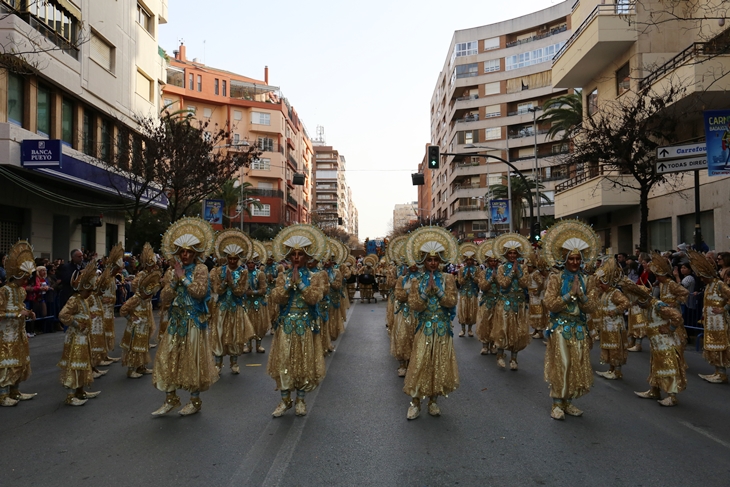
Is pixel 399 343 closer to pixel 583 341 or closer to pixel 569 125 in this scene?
pixel 583 341

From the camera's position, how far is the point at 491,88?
62156 mm

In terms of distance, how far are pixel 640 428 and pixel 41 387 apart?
803 centimetres

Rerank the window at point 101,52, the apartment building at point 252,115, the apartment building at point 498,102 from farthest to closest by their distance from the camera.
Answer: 1. the apartment building at point 252,115
2. the apartment building at point 498,102
3. the window at point 101,52

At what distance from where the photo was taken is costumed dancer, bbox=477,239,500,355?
33.3 ft

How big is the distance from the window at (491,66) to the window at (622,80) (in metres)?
39.9

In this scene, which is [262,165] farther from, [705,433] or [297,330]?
[705,433]

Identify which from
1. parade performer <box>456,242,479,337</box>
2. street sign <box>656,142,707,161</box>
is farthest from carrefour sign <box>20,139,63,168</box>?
street sign <box>656,142,707,161</box>

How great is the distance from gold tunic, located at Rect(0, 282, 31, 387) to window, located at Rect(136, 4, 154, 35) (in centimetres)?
2421

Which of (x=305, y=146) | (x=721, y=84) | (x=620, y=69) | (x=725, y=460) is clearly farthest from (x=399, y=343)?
(x=305, y=146)

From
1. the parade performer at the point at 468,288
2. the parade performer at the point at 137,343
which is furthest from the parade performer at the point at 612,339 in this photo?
the parade performer at the point at 137,343

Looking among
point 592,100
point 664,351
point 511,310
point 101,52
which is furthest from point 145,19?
point 664,351

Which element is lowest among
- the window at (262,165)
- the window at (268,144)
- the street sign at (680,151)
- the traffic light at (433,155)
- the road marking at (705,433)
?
the road marking at (705,433)

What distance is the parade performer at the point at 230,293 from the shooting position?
372 inches

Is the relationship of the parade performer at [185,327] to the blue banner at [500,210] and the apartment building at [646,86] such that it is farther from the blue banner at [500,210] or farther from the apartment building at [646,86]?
the blue banner at [500,210]
